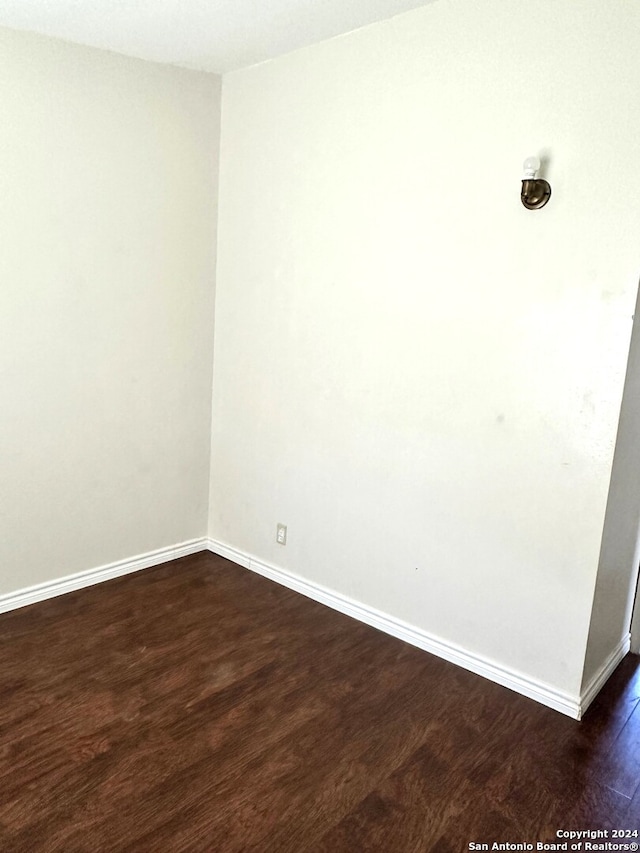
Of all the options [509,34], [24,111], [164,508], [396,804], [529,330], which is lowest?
[396,804]

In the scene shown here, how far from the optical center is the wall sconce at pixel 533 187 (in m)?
2.22

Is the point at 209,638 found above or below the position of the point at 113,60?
below

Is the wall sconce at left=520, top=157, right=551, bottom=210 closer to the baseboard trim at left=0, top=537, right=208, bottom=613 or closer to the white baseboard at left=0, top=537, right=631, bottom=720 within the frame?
the white baseboard at left=0, top=537, right=631, bottom=720

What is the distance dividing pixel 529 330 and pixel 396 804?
5.33ft

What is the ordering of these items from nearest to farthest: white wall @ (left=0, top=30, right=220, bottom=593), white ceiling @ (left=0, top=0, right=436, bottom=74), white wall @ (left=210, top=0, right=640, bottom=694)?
white wall @ (left=210, top=0, right=640, bottom=694), white ceiling @ (left=0, top=0, right=436, bottom=74), white wall @ (left=0, top=30, right=220, bottom=593)

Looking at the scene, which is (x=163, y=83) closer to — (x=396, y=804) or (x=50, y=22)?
(x=50, y=22)

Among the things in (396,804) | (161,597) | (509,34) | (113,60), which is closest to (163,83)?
(113,60)

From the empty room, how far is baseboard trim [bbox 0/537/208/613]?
0.05 feet

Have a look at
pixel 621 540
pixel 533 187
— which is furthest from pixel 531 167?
pixel 621 540

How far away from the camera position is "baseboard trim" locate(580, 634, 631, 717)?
95.3 inches

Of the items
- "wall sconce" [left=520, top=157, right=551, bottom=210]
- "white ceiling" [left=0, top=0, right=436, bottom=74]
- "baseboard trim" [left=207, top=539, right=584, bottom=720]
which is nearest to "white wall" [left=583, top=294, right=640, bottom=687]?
"baseboard trim" [left=207, top=539, right=584, bottom=720]

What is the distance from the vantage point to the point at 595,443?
226cm

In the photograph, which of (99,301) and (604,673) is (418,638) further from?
(99,301)

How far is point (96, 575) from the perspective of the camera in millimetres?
3248
